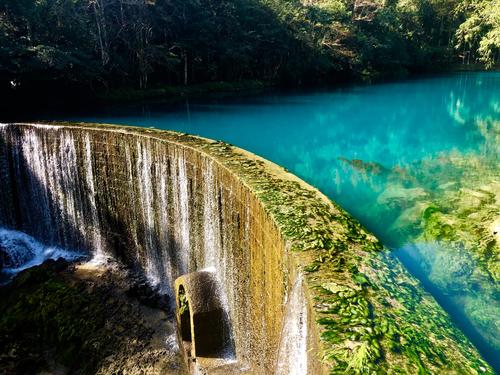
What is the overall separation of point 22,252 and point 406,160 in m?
8.52

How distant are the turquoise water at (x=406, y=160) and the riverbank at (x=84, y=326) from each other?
3.49 m

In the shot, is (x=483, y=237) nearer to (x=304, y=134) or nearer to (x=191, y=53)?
(x=304, y=134)

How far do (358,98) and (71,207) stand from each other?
15.8 m

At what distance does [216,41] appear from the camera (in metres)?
22.7

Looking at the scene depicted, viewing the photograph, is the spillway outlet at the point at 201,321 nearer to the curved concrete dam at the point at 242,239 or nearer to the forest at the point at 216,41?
the curved concrete dam at the point at 242,239

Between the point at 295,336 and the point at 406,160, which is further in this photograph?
the point at 406,160

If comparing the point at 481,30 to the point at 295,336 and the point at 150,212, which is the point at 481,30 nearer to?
the point at 150,212

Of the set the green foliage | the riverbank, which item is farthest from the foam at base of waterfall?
the green foliage

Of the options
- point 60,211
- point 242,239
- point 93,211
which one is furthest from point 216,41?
point 242,239

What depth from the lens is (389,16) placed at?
3256 centimetres

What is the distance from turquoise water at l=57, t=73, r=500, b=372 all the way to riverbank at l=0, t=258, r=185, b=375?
349 centimetres

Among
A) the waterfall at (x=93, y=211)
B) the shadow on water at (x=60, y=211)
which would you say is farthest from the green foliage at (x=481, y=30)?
the shadow on water at (x=60, y=211)

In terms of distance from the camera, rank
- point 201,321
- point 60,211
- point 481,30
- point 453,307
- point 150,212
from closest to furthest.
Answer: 1. point 453,307
2. point 201,321
3. point 150,212
4. point 60,211
5. point 481,30

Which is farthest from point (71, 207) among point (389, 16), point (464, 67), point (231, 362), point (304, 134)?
point (464, 67)
